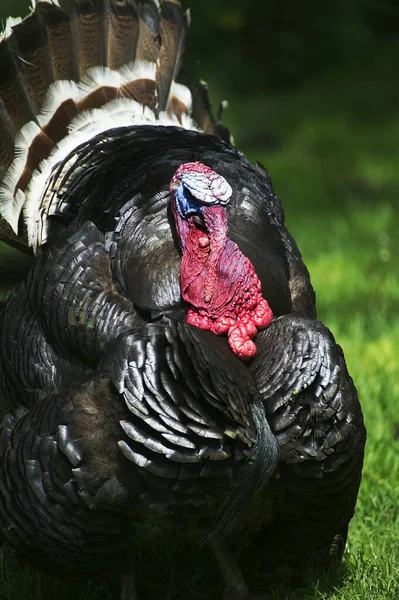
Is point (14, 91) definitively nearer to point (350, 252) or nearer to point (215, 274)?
point (215, 274)

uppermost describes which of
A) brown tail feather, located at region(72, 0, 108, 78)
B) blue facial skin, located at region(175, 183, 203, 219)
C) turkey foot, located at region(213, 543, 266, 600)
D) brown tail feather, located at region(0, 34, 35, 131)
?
brown tail feather, located at region(72, 0, 108, 78)

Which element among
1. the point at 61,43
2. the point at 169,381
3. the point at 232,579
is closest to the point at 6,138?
the point at 61,43

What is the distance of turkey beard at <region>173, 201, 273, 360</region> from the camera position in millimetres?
3160

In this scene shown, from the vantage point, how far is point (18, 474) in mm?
3184

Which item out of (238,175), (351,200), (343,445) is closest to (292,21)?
(351,200)

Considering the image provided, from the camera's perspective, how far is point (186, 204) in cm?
336

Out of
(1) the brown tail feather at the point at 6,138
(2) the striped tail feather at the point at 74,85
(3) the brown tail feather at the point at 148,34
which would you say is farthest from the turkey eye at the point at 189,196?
(3) the brown tail feather at the point at 148,34

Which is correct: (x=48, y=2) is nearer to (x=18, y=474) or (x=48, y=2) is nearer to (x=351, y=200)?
(x=18, y=474)

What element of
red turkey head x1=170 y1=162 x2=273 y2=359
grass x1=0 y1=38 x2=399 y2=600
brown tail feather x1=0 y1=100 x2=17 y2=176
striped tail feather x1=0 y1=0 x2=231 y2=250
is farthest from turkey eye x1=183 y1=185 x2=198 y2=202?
grass x1=0 y1=38 x2=399 y2=600

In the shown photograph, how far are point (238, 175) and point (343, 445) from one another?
1224mm

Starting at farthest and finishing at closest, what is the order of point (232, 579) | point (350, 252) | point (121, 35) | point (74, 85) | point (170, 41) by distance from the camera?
point (350, 252) → point (170, 41) → point (121, 35) → point (74, 85) → point (232, 579)

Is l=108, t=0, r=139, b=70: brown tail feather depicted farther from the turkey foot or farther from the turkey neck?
the turkey foot

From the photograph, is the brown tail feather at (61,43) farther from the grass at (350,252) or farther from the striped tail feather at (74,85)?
the grass at (350,252)

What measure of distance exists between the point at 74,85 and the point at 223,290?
177 cm
